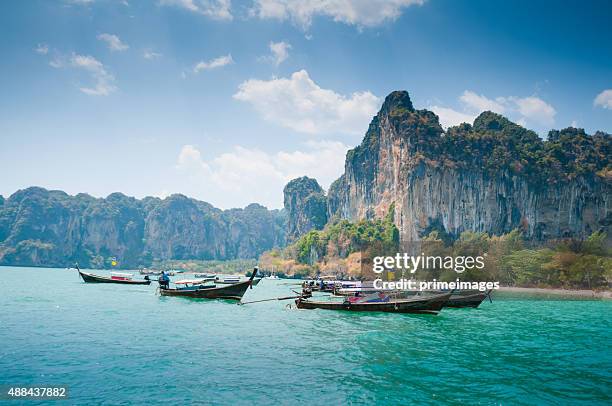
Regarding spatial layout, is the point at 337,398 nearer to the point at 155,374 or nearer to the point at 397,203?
the point at 155,374

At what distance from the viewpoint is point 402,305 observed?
3117 centimetres

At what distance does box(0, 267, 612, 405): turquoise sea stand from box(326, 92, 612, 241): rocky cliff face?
3674 inches

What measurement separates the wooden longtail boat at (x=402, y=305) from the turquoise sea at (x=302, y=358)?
A: 0.86m

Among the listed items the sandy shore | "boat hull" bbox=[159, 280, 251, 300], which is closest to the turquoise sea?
"boat hull" bbox=[159, 280, 251, 300]

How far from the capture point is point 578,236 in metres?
113

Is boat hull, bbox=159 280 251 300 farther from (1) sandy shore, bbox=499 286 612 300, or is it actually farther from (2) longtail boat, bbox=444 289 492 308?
(1) sandy shore, bbox=499 286 612 300

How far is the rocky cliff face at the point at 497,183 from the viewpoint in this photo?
117125 millimetres

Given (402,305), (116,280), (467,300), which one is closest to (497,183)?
(467,300)

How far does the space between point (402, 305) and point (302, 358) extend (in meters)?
15.4

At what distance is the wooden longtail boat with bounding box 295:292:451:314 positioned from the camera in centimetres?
3040

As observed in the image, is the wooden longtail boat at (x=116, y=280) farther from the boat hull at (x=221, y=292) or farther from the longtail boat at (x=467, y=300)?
the longtail boat at (x=467, y=300)

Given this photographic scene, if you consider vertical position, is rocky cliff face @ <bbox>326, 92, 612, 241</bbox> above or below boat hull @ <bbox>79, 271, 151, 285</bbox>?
above

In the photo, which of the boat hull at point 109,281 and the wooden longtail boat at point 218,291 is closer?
the wooden longtail boat at point 218,291

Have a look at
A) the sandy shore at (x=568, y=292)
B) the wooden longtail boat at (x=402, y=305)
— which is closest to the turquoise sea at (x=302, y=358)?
the wooden longtail boat at (x=402, y=305)
